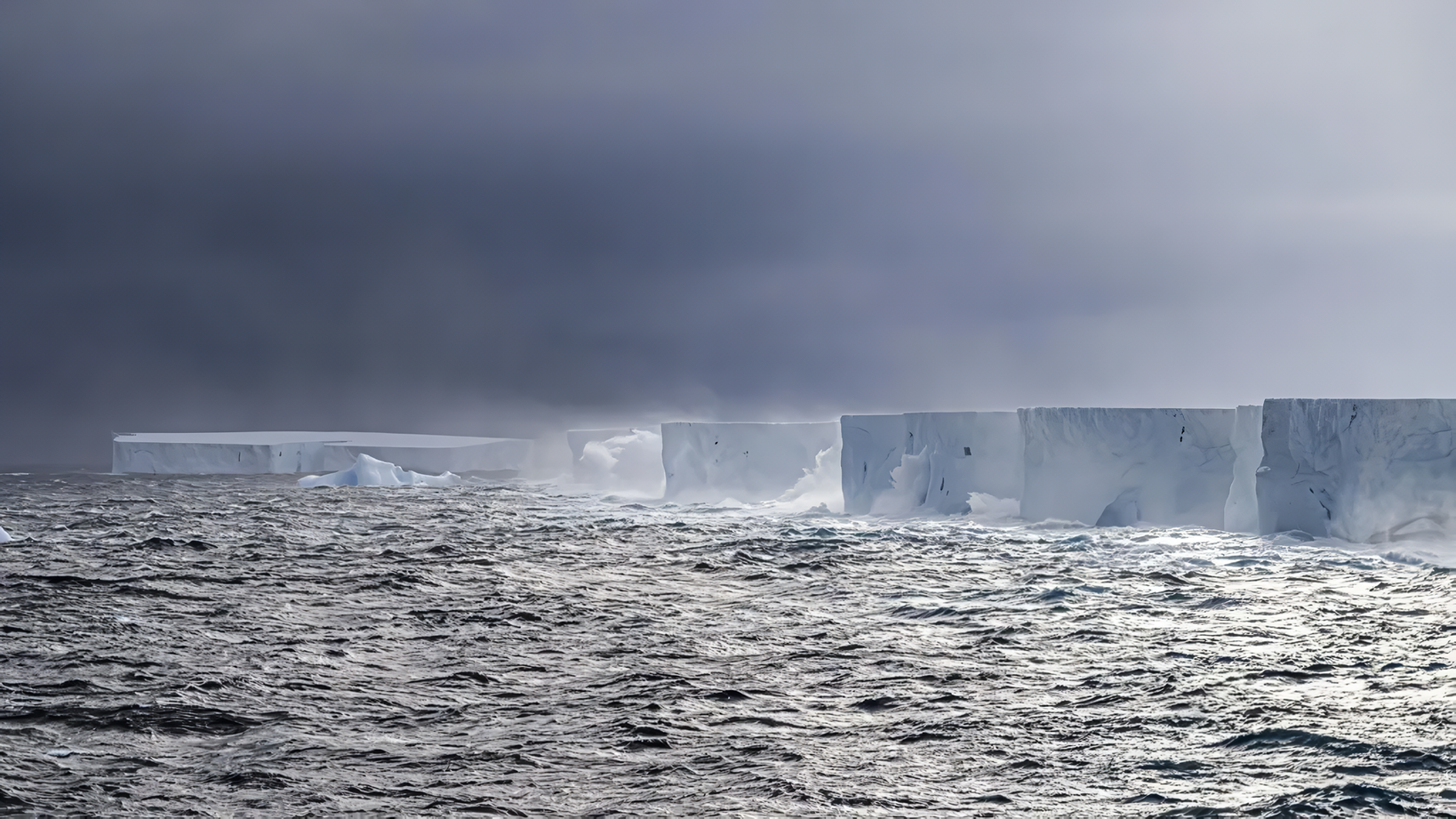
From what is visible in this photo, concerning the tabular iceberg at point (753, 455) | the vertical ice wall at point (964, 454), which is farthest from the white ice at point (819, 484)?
the vertical ice wall at point (964, 454)

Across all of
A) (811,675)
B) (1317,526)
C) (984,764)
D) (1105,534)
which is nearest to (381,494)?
(1105,534)

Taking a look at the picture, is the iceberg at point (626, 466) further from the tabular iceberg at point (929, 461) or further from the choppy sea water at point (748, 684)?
the choppy sea water at point (748, 684)

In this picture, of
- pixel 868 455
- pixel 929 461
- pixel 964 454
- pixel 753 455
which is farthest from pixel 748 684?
pixel 753 455

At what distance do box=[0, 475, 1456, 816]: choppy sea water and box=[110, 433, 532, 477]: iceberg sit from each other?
105 ft

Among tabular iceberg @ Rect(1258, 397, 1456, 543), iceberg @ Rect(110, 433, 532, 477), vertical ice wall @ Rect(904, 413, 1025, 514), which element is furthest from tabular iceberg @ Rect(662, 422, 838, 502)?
iceberg @ Rect(110, 433, 532, 477)

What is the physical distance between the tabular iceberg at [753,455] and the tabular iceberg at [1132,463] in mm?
7954

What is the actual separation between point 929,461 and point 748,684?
12.8m

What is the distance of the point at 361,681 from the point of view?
23.3 ft

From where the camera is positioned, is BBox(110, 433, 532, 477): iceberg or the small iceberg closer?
A: the small iceberg

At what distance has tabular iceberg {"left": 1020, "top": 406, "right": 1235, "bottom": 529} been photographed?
50.0ft

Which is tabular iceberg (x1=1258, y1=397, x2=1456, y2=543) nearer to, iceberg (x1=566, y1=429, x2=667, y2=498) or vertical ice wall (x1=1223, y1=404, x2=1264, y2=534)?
vertical ice wall (x1=1223, y1=404, x2=1264, y2=534)

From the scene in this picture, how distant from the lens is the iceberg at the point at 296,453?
4438 cm

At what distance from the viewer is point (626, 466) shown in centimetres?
3281

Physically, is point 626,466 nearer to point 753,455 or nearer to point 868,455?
point 753,455
